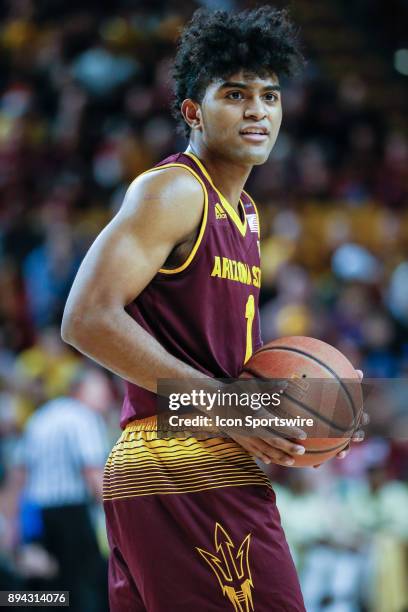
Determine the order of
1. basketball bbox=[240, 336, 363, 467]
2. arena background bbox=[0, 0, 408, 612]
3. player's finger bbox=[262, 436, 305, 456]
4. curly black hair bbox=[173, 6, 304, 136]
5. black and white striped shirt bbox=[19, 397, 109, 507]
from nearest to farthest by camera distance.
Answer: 1. player's finger bbox=[262, 436, 305, 456]
2. basketball bbox=[240, 336, 363, 467]
3. curly black hair bbox=[173, 6, 304, 136]
4. black and white striped shirt bbox=[19, 397, 109, 507]
5. arena background bbox=[0, 0, 408, 612]

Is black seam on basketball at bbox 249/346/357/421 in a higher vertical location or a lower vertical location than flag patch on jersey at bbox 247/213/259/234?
lower

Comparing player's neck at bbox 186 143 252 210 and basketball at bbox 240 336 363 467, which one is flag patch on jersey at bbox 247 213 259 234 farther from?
basketball at bbox 240 336 363 467

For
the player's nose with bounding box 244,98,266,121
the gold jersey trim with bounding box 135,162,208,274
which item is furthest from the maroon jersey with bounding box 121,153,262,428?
the player's nose with bounding box 244,98,266,121

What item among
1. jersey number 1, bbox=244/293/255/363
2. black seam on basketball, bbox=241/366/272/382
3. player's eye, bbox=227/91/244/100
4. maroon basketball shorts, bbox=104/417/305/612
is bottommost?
maroon basketball shorts, bbox=104/417/305/612

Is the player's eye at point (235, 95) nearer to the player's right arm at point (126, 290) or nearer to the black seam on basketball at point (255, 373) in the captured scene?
the player's right arm at point (126, 290)

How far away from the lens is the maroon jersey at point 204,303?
329 cm

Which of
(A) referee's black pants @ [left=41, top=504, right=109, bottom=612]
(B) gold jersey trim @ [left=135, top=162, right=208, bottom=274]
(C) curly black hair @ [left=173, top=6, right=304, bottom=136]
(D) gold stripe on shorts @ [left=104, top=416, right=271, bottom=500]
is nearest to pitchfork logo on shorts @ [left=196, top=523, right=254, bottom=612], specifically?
(D) gold stripe on shorts @ [left=104, top=416, right=271, bottom=500]

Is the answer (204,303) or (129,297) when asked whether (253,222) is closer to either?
(204,303)

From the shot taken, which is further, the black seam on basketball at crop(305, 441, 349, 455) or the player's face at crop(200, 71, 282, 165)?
the player's face at crop(200, 71, 282, 165)

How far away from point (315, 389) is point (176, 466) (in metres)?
0.49

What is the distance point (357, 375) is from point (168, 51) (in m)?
9.31

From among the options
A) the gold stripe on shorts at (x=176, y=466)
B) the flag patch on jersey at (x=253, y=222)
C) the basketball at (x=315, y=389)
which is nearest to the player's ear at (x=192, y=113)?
the flag patch on jersey at (x=253, y=222)

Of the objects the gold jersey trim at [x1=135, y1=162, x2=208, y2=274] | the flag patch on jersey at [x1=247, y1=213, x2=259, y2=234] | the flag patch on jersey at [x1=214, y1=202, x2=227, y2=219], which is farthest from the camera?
the flag patch on jersey at [x1=247, y1=213, x2=259, y2=234]

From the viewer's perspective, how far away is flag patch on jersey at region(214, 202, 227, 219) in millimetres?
3398
